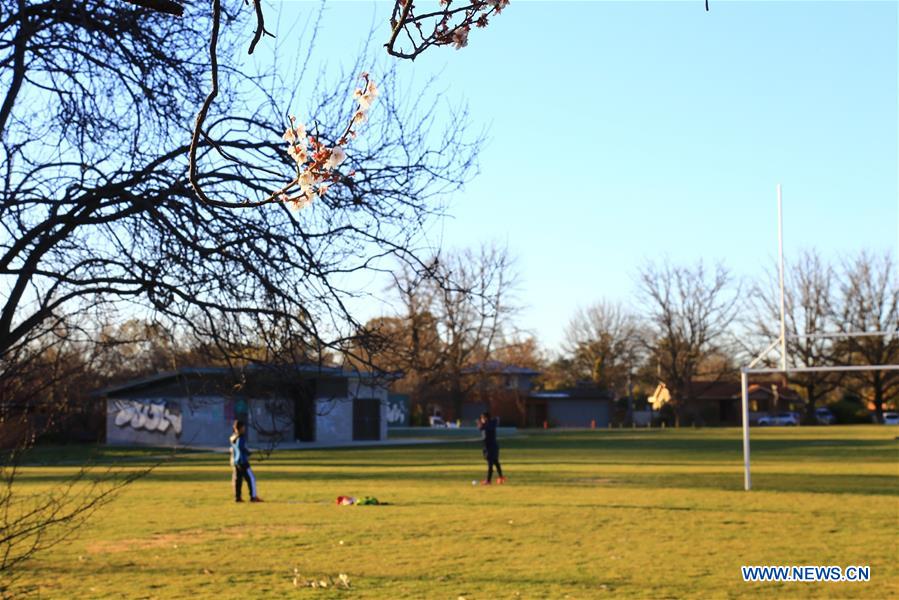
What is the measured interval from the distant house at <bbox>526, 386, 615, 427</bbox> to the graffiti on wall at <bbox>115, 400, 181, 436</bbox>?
1652 inches

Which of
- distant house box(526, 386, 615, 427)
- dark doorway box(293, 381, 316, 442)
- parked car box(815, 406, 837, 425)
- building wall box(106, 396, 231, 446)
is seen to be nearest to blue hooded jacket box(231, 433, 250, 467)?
dark doorway box(293, 381, 316, 442)

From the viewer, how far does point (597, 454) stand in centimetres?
3881

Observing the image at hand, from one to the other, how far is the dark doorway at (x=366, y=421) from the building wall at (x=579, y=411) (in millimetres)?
35794

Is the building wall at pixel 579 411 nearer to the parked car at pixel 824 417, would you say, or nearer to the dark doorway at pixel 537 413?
the dark doorway at pixel 537 413

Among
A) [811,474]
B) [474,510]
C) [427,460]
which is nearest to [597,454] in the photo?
[427,460]

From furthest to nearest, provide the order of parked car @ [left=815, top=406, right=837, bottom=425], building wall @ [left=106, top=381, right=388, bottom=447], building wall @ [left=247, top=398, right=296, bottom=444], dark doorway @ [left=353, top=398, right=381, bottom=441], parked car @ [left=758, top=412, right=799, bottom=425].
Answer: parked car @ [left=758, top=412, right=799, bottom=425]
parked car @ [left=815, top=406, right=837, bottom=425]
dark doorway @ [left=353, top=398, right=381, bottom=441]
building wall @ [left=106, top=381, right=388, bottom=447]
building wall @ [left=247, top=398, right=296, bottom=444]

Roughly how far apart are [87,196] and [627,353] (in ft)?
299

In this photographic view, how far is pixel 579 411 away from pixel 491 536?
75.6 meters

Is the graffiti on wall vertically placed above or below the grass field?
above

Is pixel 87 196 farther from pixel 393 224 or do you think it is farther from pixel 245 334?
pixel 393 224

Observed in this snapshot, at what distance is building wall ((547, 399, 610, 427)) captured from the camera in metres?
88.9

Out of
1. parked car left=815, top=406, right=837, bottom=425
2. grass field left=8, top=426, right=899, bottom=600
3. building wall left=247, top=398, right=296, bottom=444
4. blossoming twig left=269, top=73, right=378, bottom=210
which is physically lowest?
grass field left=8, top=426, right=899, bottom=600

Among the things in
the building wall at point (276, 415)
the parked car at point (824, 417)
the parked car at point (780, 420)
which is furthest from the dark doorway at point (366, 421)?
the building wall at point (276, 415)

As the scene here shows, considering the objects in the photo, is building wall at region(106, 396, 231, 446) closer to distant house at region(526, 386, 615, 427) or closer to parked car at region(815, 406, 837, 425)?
distant house at region(526, 386, 615, 427)
